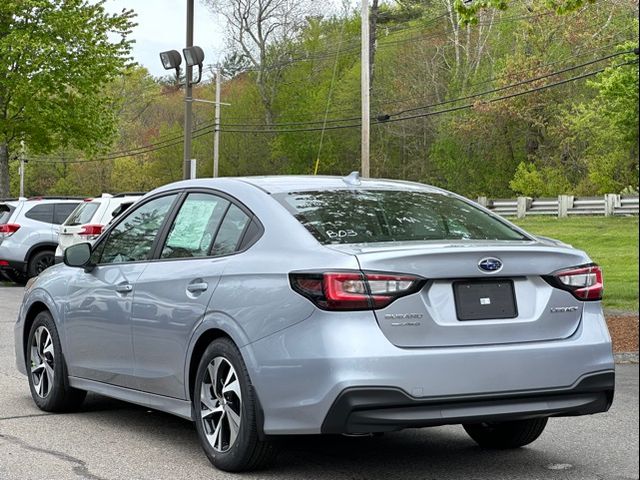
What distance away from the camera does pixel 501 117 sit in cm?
5644

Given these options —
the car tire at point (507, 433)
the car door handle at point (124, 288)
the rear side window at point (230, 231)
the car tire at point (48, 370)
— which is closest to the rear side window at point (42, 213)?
Result: the car tire at point (48, 370)

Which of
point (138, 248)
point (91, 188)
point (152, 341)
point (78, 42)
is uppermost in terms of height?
point (78, 42)

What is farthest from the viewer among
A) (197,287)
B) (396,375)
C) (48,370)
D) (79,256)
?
(48,370)

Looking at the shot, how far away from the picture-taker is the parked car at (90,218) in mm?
21641

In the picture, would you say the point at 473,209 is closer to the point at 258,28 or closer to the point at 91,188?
the point at 258,28

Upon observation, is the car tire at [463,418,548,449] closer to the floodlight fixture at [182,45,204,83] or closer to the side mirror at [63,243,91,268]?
the side mirror at [63,243,91,268]

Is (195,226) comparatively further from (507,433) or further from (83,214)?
(83,214)

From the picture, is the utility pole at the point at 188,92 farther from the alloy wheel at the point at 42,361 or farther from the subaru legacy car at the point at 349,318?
the subaru legacy car at the point at 349,318

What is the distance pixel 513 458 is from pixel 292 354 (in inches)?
68.2

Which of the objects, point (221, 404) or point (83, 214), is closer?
point (221, 404)

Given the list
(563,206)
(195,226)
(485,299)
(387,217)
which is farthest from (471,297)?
(563,206)

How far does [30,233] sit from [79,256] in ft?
56.1

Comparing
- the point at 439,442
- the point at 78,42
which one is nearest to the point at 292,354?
the point at 439,442

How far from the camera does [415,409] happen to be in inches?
212
